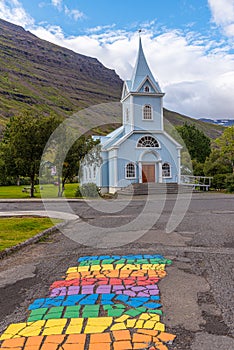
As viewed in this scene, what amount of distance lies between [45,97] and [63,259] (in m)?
196

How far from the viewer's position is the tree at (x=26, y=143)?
29.1 m

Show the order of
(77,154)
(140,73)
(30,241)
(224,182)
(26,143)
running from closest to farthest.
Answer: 1. (30,241)
2. (26,143)
3. (77,154)
4. (224,182)
5. (140,73)

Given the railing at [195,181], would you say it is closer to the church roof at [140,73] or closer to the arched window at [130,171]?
the arched window at [130,171]

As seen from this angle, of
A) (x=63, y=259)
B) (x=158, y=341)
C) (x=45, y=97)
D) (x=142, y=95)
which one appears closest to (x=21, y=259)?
(x=63, y=259)

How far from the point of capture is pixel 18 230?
38.6 ft

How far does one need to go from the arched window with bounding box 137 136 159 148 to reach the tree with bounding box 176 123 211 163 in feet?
90.0

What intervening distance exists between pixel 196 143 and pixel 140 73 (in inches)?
1141

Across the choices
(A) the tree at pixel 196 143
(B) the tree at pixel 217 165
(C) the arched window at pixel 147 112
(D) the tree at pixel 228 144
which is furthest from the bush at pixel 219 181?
(A) the tree at pixel 196 143

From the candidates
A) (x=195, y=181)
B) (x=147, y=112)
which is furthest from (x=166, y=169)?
(x=147, y=112)

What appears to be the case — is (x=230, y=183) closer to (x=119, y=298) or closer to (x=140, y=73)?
(x=140, y=73)

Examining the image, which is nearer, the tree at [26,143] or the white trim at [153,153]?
the tree at [26,143]

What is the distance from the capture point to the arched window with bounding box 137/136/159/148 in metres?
34.6

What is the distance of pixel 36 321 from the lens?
Answer: 437 cm

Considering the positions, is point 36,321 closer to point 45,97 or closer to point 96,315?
point 96,315
